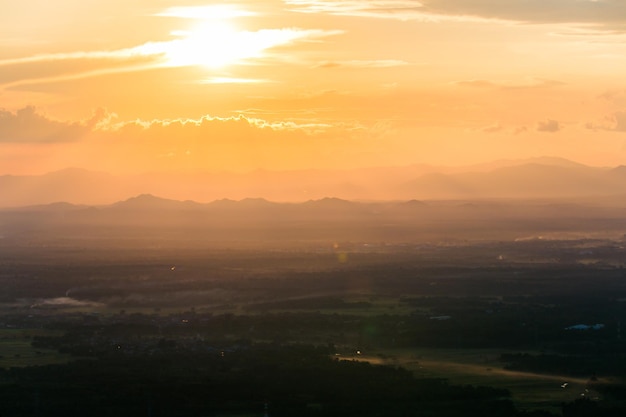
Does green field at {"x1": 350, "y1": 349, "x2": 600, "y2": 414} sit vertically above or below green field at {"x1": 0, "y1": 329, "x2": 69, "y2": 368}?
below

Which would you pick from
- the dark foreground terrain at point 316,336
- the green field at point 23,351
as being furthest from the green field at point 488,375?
the green field at point 23,351

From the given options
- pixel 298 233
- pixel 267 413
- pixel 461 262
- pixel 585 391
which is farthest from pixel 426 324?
pixel 298 233

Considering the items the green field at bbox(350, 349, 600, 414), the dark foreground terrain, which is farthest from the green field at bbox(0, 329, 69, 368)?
the green field at bbox(350, 349, 600, 414)

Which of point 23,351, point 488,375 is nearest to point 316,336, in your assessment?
point 488,375

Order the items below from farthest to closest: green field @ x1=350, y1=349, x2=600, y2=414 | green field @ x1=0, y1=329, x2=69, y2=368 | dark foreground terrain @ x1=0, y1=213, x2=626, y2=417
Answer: green field @ x1=0, y1=329, x2=69, y2=368, green field @ x1=350, y1=349, x2=600, y2=414, dark foreground terrain @ x1=0, y1=213, x2=626, y2=417

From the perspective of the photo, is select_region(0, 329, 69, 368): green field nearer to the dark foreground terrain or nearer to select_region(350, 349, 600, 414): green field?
the dark foreground terrain

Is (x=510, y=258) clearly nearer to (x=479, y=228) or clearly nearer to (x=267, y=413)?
(x=479, y=228)

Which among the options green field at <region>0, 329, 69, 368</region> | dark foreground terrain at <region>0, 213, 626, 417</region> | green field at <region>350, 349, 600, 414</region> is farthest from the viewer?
green field at <region>0, 329, 69, 368</region>

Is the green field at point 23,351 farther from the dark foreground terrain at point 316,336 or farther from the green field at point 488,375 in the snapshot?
the green field at point 488,375
